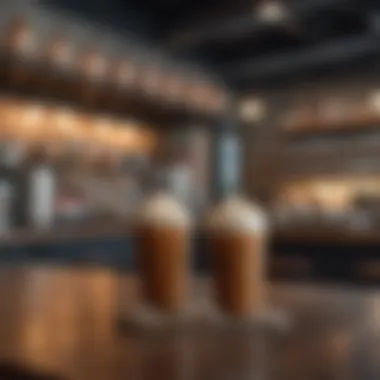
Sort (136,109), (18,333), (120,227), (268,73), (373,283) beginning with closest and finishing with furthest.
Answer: (18,333) → (373,283) → (120,227) → (136,109) → (268,73)

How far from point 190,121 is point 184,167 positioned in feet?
1.57

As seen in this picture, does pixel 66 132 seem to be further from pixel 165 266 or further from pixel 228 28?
pixel 165 266

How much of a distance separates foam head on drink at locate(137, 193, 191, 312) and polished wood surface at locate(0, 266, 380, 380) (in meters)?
0.09

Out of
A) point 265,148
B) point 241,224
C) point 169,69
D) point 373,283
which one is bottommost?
point 373,283

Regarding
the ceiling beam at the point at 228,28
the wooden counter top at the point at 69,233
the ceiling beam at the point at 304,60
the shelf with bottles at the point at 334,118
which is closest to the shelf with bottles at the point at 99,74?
the ceiling beam at the point at 228,28

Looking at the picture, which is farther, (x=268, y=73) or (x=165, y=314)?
(x=268, y=73)

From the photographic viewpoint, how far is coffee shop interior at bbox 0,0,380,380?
0.82 meters

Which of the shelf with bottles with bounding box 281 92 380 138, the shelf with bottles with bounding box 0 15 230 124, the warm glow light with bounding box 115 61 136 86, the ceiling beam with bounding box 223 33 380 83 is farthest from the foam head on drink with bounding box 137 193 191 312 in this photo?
the shelf with bottles with bounding box 281 92 380 138

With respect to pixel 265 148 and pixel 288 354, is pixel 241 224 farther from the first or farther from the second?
pixel 265 148

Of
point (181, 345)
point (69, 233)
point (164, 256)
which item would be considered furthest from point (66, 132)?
point (181, 345)

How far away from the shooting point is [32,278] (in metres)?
1.63

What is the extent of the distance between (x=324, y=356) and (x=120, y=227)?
2938 millimetres

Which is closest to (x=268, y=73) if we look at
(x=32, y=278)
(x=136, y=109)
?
(x=136, y=109)

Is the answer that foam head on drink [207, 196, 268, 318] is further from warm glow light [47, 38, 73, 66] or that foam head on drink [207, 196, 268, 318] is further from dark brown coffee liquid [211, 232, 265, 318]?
warm glow light [47, 38, 73, 66]
